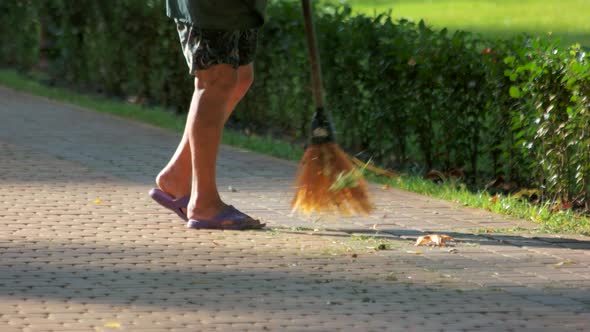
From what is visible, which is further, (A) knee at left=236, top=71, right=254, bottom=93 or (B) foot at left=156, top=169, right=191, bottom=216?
(B) foot at left=156, top=169, right=191, bottom=216

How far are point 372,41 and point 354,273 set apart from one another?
3.79 meters

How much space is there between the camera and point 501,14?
76.1 feet

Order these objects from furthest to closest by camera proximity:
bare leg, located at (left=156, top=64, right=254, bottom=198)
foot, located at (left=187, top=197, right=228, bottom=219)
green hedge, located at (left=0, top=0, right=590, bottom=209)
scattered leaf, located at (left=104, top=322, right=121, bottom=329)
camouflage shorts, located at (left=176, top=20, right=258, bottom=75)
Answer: green hedge, located at (left=0, top=0, right=590, bottom=209)
bare leg, located at (left=156, top=64, right=254, bottom=198)
foot, located at (left=187, top=197, right=228, bottom=219)
camouflage shorts, located at (left=176, top=20, right=258, bottom=75)
scattered leaf, located at (left=104, top=322, right=121, bottom=329)

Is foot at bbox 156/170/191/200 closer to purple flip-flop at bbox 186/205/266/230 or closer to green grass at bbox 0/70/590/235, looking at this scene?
purple flip-flop at bbox 186/205/266/230

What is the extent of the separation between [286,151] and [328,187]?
10.6ft

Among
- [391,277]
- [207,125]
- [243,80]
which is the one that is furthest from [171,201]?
[391,277]

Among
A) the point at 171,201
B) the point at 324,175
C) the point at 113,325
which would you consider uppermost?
the point at 324,175

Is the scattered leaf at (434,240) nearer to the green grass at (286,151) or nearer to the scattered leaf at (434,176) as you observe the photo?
the green grass at (286,151)

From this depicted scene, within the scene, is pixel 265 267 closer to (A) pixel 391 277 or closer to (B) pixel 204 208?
(A) pixel 391 277

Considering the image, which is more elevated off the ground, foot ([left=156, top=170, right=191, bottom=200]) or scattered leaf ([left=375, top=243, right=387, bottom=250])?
foot ([left=156, top=170, right=191, bottom=200])

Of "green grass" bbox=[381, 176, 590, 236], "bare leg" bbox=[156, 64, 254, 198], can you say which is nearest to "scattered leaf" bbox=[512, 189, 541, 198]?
"green grass" bbox=[381, 176, 590, 236]

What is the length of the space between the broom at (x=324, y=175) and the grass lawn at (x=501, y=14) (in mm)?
11874

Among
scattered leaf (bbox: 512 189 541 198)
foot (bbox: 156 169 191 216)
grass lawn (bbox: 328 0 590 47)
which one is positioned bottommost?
foot (bbox: 156 169 191 216)

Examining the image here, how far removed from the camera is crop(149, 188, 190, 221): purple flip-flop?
21.7ft
